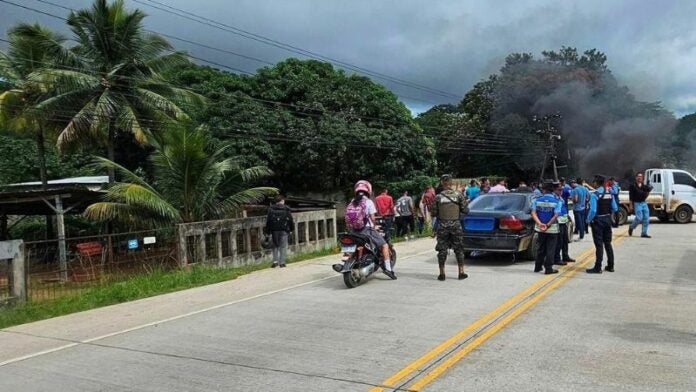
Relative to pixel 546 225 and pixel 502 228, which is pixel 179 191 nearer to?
pixel 502 228

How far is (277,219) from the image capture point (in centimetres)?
1362

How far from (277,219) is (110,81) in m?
12.9

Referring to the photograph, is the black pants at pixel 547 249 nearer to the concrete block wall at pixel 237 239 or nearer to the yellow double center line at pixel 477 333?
the yellow double center line at pixel 477 333

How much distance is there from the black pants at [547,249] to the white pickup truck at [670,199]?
13810mm

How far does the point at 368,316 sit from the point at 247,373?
99.7 inches

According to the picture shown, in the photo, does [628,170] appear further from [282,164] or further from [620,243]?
[620,243]

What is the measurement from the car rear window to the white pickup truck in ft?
39.6

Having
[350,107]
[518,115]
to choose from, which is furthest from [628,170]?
[350,107]

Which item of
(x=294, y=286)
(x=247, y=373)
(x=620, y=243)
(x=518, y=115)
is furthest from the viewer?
(x=518, y=115)

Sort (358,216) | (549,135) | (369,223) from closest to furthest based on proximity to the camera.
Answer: (358,216) → (369,223) → (549,135)

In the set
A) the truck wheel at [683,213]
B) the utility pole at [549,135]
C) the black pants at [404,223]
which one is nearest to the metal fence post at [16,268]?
the black pants at [404,223]

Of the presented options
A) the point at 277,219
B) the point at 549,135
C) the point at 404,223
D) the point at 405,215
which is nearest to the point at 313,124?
the point at 405,215

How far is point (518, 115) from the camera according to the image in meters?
54.0

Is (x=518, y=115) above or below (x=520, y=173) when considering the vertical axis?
above
